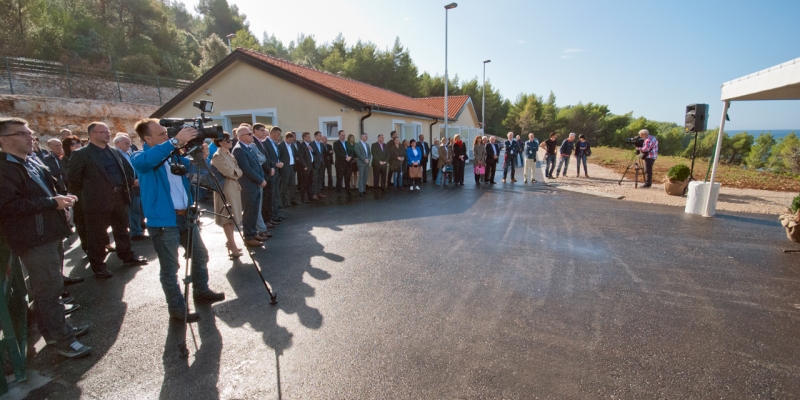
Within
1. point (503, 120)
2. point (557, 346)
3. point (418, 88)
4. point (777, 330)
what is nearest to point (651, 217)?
point (777, 330)

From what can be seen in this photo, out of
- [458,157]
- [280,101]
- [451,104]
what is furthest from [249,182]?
[451,104]

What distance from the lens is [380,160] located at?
1133 cm

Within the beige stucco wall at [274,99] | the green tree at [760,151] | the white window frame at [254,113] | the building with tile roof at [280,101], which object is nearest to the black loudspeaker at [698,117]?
the building with tile roof at [280,101]

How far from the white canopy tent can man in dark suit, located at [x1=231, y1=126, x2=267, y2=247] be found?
8761mm

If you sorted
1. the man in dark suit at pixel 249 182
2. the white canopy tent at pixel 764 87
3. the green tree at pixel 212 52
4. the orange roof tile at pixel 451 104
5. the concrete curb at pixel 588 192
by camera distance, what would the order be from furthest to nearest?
→ the green tree at pixel 212 52, the orange roof tile at pixel 451 104, the concrete curb at pixel 588 192, the white canopy tent at pixel 764 87, the man in dark suit at pixel 249 182

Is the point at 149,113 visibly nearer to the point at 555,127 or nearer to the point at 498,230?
the point at 498,230

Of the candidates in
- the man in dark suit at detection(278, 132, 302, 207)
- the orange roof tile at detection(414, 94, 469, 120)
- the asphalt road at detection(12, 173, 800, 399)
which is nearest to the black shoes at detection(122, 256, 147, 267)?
the asphalt road at detection(12, 173, 800, 399)

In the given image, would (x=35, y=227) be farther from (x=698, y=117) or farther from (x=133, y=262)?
(x=698, y=117)

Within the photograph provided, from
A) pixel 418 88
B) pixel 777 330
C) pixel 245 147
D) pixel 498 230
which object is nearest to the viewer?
pixel 777 330

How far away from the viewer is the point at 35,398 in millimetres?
2436

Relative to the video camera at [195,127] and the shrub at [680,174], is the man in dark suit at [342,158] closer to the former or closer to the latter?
the video camera at [195,127]

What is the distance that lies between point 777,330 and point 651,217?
4741 mm

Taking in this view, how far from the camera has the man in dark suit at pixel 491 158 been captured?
41.0ft

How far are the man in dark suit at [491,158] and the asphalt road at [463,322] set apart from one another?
6625 millimetres
